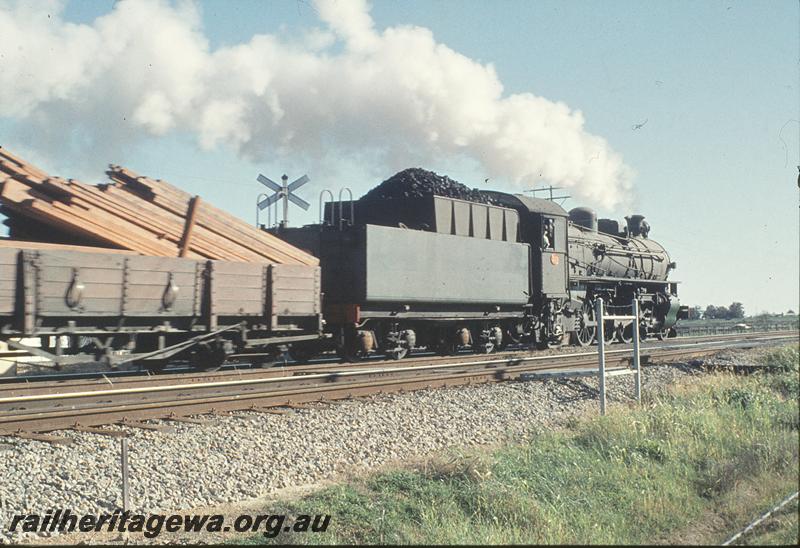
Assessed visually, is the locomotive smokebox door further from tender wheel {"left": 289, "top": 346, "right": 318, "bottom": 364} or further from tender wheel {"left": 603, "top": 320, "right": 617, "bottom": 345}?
tender wheel {"left": 289, "top": 346, "right": 318, "bottom": 364}

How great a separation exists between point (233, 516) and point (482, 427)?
393 cm

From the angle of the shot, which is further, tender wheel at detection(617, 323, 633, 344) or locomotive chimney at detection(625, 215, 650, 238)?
locomotive chimney at detection(625, 215, 650, 238)

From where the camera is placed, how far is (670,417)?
8.56 metres

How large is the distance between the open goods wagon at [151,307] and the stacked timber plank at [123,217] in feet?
1.09

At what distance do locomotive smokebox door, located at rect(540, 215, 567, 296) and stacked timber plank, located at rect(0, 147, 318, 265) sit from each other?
789 cm

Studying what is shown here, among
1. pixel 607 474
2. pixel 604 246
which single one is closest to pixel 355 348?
pixel 607 474

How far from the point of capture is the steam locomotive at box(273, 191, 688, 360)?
13555 millimetres

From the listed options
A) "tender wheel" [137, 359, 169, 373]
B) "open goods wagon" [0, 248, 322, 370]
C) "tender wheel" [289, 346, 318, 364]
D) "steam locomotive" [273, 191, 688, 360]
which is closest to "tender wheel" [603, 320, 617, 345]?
"steam locomotive" [273, 191, 688, 360]

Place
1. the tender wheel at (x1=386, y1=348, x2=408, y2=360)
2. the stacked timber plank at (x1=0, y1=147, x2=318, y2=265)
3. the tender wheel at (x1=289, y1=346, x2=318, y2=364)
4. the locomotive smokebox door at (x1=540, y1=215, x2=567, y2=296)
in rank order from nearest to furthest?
the stacked timber plank at (x1=0, y1=147, x2=318, y2=265), the tender wheel at (x1=289, y1=346, x2=318, y2=364), the tender wheel at (x1=386, y1=348, x2=408, y2=360), the locomotive smokebox door at (x1=540, y1=215, x2=567, y2=296)

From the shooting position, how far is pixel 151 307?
390 inches

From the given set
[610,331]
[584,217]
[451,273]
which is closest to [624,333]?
[610,331]

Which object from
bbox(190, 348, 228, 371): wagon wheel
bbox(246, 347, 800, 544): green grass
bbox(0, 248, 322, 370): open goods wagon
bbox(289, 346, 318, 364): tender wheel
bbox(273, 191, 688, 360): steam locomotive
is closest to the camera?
bbox(246, 347, 800, 544): green grass

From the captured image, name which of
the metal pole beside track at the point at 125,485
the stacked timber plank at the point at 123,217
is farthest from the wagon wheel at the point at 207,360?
the metal pole beside track at the point at 125,485

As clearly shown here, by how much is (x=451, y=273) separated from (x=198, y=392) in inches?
255
